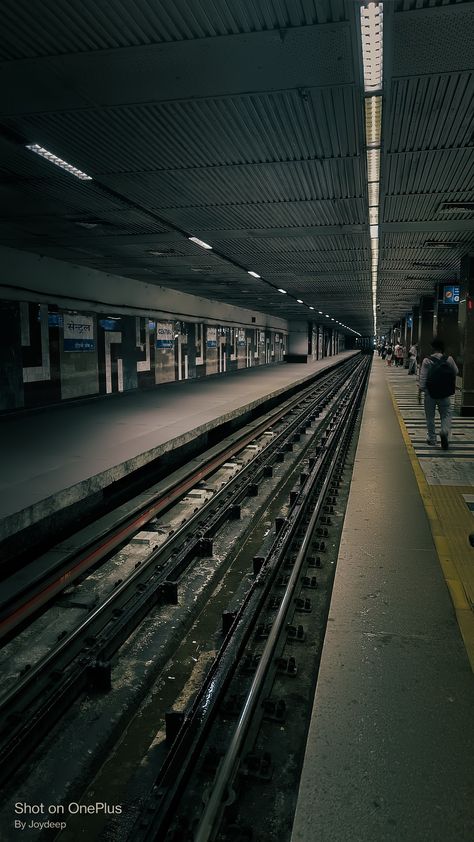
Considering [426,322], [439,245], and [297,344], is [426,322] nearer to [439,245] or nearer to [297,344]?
[439,245]

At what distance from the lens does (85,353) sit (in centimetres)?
1299

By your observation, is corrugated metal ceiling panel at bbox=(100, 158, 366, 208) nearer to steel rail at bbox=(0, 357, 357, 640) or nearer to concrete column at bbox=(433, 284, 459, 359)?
steel rail at bbox=(0, 357, 357, 640)

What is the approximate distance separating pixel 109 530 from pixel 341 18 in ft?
17.8

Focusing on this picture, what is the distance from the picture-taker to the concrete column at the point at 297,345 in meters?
40.4

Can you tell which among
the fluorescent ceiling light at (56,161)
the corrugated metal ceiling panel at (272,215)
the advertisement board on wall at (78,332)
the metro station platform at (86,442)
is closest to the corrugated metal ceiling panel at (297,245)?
the corrugated metal ceiling panel at (272,215)

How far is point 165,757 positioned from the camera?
299 cm

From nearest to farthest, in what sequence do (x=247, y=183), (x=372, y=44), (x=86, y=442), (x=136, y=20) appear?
(x=136, y=20)
(x=372, y=44)
(x=247, y=183)
(x=86, y=442)

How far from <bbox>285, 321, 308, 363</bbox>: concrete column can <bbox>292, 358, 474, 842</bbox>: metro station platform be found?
35.0m

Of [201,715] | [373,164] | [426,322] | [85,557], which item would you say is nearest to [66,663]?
[201,715]

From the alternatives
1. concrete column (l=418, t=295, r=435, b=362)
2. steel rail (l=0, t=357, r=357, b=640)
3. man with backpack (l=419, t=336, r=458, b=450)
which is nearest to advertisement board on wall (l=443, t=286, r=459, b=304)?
concrete column (l=418, t=295, r=435, b=362)

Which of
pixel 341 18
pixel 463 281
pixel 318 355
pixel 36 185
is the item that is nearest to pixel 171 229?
pixel 36 185

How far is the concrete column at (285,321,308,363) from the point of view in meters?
40.4

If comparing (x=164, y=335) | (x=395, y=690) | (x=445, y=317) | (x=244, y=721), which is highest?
(x=445, y=317)

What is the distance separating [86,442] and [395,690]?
6.53 metres
